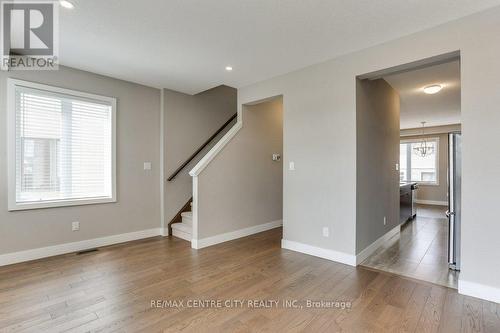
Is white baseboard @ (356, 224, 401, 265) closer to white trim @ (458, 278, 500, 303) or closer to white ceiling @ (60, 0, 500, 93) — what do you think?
white trim @ (458, 278, 500, 303)

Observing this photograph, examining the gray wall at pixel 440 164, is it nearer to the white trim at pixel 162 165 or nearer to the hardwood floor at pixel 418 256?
the hardwood floor at pixel 418 256

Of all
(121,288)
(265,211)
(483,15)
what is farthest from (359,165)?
(121,288)

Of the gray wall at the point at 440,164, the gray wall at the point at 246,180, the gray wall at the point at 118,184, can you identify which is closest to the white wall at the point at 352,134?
the gray wall at the point at 246,180

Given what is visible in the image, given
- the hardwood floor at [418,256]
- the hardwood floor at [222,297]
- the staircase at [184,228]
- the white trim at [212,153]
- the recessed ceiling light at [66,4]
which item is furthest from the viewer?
the staircase at [184,228]

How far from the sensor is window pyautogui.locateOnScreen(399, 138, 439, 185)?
27.7 ft

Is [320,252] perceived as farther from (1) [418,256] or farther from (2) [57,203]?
(2) [57,203]

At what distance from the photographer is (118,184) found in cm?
409

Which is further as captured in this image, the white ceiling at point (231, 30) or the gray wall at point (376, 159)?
the gray wall at point (376, 159)

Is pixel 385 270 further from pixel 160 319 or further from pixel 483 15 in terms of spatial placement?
pixel 483 15

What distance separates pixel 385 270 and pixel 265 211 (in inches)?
94.2

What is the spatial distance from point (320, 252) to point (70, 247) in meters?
3.56

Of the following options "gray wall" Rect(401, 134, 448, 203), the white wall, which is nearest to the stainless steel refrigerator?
the white wall

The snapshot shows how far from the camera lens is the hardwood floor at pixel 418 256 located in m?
2.80

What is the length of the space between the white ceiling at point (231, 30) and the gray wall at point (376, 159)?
0.81 meters
